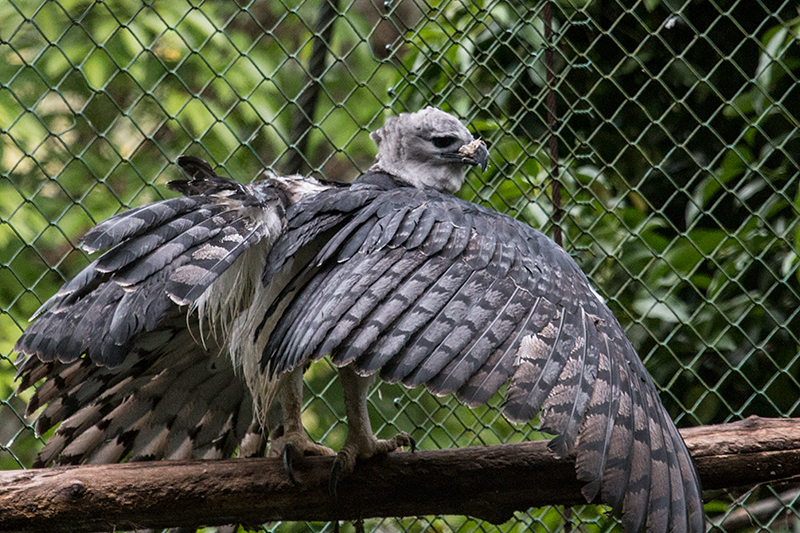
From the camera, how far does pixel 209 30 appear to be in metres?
3.17

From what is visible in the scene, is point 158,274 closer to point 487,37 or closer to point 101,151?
point 487,37

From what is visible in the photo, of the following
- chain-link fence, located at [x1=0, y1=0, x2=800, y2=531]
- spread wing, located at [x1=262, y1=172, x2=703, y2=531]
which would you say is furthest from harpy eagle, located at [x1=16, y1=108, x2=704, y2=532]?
chain-link fence, located at [x1=0, y1=0, x2=800, y2=531]

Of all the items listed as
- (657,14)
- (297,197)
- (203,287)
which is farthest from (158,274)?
(657,14)

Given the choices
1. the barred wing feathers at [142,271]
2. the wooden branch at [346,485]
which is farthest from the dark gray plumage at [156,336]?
the wooden branch at [346,485]

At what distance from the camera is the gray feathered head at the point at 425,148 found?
2.56 metres

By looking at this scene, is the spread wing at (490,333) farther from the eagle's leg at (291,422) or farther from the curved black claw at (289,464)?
the eagle's leg at (291,422)

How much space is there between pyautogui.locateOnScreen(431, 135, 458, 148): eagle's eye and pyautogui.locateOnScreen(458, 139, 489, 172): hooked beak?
0.12 ft

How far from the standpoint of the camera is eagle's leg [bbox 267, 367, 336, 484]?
81.1 inches

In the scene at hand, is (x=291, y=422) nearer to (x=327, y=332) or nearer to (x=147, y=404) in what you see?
(x=147, y=404)

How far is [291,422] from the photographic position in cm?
212

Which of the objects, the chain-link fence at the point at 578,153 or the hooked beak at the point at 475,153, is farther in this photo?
the chain-link fence at the point at 578,153

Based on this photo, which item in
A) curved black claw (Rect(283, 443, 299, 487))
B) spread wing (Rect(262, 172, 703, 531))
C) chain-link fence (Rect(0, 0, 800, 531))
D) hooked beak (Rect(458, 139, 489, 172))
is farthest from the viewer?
chain-link fence (Rect(0, 0, 800, 531))

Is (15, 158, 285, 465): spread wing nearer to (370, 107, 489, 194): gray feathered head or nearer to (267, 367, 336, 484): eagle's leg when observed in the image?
(267, 367, 336, 484): eagle's leg

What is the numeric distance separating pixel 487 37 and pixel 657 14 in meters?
0.84
